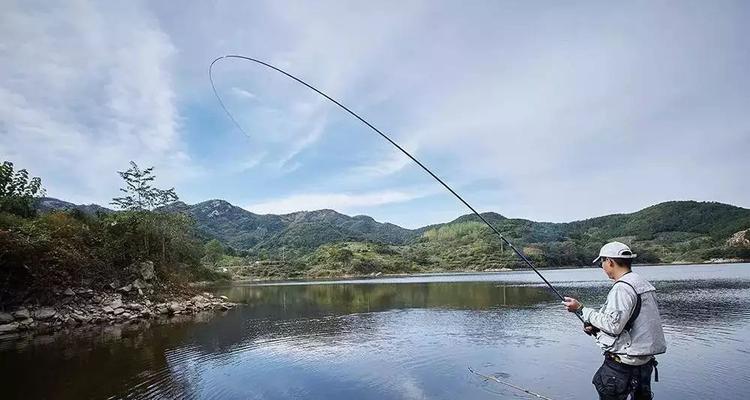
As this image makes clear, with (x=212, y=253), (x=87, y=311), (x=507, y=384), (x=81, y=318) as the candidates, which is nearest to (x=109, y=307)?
(x=87, y=311)

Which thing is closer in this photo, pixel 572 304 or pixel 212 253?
pixel 572 304

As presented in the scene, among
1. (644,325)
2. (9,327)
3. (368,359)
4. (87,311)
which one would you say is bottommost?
(368,359)

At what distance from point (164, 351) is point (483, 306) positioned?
21737mm

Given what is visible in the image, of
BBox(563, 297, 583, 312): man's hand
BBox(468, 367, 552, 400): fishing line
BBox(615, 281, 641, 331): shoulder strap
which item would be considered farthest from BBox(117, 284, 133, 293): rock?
BBox(615, 281, 641, 331): shoulder strap

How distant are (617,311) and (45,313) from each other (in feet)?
98.8

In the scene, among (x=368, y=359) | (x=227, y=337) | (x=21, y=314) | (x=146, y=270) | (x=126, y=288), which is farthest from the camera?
(x=146, y=270)

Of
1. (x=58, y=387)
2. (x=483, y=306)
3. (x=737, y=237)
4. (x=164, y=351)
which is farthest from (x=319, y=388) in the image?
(x=737, y=237)

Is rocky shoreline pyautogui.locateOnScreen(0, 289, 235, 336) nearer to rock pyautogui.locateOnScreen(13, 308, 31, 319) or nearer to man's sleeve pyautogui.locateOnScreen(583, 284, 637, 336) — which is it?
rock pyautogui.locateOnScreen(13, 308, 31, 319)

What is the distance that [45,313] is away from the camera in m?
25.0

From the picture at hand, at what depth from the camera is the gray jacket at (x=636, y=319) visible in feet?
14.8

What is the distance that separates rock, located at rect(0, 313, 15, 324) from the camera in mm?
23047

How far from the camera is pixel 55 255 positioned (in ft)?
85.0

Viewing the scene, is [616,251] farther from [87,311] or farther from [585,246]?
[585,246]

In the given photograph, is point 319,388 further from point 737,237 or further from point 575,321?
point 737,237
